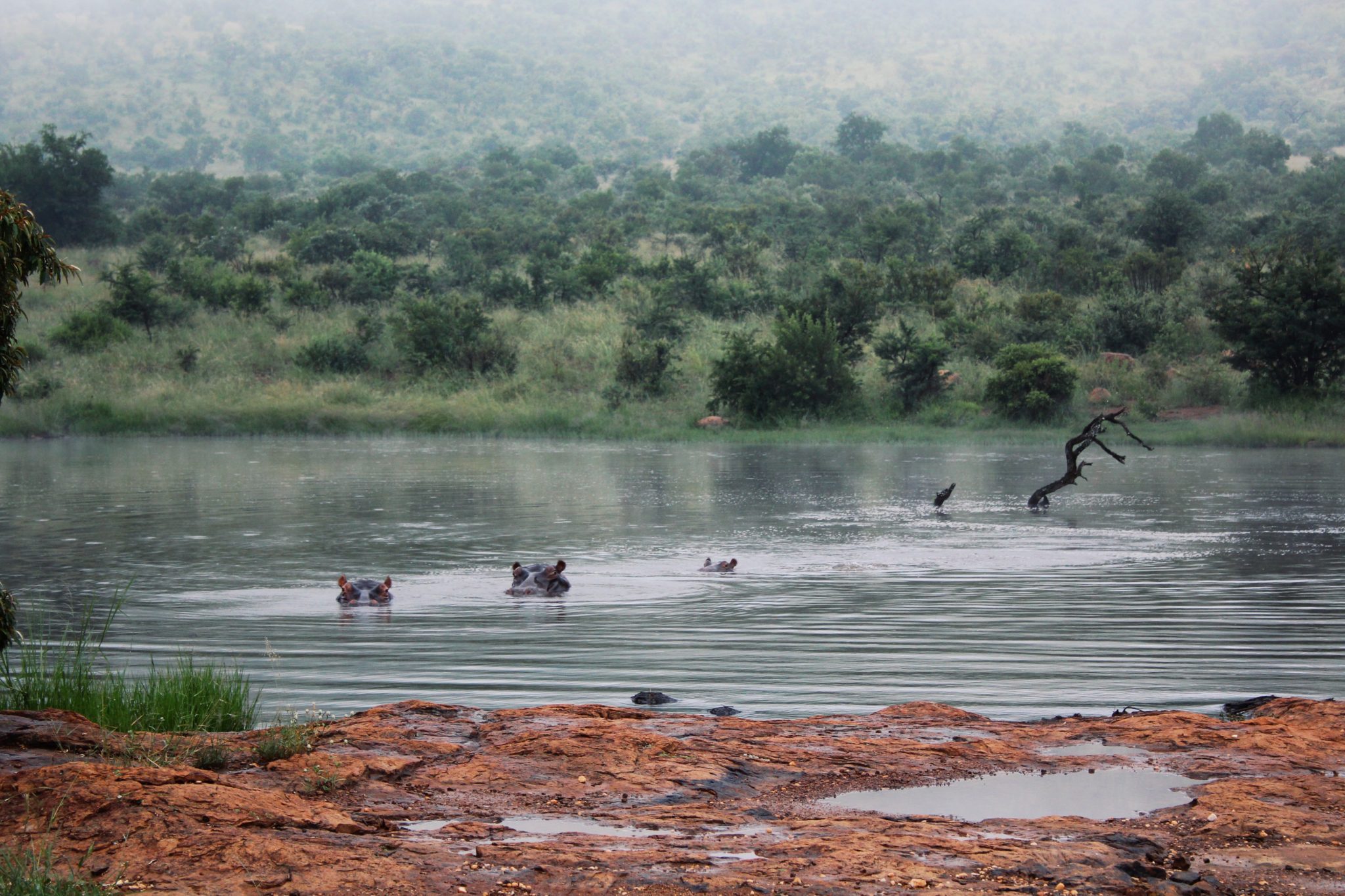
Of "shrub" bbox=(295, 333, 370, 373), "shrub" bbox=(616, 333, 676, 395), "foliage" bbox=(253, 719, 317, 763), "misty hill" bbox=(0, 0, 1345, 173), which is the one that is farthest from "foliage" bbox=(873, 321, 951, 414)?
"misty hill" bbox=(0, 0, 1345, 173)

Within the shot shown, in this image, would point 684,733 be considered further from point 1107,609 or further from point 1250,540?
point 1250,540

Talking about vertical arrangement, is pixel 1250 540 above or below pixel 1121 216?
below

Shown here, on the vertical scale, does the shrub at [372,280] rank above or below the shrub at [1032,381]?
above

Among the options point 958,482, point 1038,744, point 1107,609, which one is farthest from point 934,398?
point 1038,744

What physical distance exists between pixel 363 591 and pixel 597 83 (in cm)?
15858

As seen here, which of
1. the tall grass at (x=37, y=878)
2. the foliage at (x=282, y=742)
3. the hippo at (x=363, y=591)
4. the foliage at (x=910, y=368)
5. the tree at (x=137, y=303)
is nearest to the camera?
the tall grass at (x=37, y=878)

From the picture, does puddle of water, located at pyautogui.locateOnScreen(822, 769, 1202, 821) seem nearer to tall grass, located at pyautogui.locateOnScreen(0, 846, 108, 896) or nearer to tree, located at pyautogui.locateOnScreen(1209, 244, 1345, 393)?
tall grass, located at pyautogui.locateOnScreen(0, 846, 108, 896)

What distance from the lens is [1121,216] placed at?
2152 inches

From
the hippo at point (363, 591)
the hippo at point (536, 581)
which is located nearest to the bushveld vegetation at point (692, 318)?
the hippo at point (536, 581)

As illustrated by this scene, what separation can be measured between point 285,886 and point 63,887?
671 mm

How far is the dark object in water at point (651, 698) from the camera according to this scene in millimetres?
7973

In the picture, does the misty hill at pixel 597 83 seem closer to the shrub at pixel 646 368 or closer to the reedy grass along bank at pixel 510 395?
the reedy grass along bank at pixel 510 395

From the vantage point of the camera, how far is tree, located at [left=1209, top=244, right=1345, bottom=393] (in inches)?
1308

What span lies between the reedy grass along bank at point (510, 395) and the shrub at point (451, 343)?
19.6 inches
